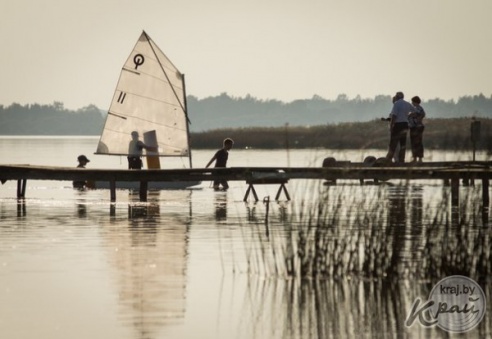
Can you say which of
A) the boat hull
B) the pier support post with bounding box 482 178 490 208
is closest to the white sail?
the boat hull

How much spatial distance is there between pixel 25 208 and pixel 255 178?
549 cm

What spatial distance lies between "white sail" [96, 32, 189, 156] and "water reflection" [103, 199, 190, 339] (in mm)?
15666

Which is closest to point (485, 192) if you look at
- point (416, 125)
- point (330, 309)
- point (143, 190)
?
point (416, 125)

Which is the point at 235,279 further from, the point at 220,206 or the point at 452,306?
the point at 220,206

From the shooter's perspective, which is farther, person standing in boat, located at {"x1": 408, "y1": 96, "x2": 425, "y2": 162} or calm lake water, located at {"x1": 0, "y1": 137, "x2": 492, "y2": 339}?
person standing in boat, located at {"x1": 408, "y1": 96, "x2": 425, "y2": 162}

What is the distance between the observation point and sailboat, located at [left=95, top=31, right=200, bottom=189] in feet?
152

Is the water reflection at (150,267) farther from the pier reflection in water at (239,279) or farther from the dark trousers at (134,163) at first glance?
the dark trousers at (134,163)

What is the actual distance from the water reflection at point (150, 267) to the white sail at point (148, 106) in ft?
51.4

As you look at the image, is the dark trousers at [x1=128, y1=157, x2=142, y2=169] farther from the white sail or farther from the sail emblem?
the sail emblem

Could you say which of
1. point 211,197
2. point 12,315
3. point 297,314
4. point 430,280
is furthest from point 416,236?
point 211,197

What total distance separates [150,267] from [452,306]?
18.1 ft

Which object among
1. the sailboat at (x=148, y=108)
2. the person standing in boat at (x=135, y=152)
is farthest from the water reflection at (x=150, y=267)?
the sailboat at (x=148, y=108)

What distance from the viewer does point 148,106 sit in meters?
46.8

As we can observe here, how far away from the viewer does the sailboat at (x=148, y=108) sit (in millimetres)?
46344
